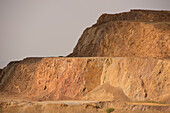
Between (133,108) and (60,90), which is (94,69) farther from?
(133,108)

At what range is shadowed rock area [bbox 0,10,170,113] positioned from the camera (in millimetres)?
47562

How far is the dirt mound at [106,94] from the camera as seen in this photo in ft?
164

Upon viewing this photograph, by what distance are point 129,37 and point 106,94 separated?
14.4m

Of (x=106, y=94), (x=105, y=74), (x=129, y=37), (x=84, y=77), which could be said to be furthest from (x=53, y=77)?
(x=129, y=37)

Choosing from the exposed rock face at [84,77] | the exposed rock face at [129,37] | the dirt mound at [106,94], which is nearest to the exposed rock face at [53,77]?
the exposed rock face at [84,77]

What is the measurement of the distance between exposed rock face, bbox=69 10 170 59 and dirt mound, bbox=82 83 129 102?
9252 millimetres

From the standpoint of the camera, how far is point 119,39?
64.2 metres

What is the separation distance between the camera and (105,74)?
5416 cm

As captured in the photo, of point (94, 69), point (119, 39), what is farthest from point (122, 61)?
point (119, 39)

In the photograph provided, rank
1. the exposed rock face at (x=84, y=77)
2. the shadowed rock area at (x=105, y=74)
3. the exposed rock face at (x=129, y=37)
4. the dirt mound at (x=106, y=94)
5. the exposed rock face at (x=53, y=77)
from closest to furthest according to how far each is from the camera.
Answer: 1. the shadowed rock area at (x=105, y=74)
2. the exposed rock face at (x=84, y=77)
3. the dirt mound at (x=106, y=94)
4. the exposed rock face at (x=53, y=77)
5. the exposed rock face at (x=129, y=37)

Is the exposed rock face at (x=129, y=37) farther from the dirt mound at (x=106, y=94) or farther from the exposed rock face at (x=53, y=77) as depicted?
the dirt mound at (x=106, y=94)

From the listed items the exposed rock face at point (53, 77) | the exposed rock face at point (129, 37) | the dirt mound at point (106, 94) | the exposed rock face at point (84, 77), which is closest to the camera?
the exposed rock face at point (84, 77)

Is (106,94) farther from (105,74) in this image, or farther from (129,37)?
(129,37)

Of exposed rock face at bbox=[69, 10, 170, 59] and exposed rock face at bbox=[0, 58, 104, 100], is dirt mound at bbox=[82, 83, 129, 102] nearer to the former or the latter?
exposed rock face at bbox=[0, 58, 104, 100]
